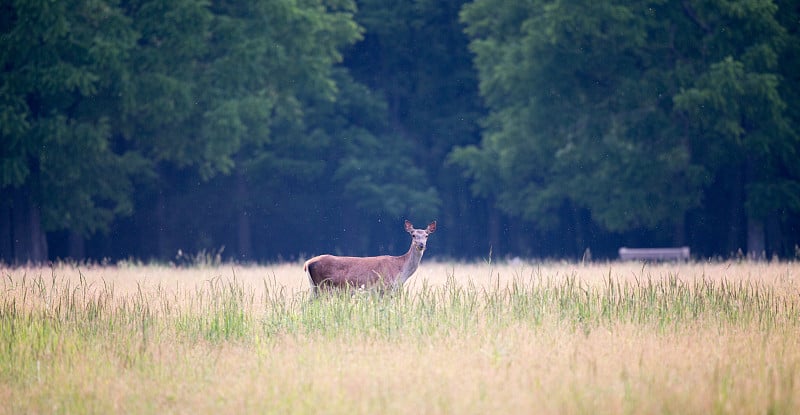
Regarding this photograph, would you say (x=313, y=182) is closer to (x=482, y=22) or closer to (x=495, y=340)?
(x=482, y=22)

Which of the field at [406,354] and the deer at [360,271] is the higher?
the deer at [360,271]

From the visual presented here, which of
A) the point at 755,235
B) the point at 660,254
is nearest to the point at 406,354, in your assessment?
the point at 660,254

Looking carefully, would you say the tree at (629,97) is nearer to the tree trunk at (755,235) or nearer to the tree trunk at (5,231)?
the tree trunk at (755,235)

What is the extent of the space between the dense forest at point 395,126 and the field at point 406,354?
39.7 feet

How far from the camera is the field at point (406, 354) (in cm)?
812

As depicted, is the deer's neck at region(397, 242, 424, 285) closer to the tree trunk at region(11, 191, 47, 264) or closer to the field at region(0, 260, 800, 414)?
the field at region(0, 260, 800, 414)

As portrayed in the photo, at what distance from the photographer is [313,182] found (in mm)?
39906

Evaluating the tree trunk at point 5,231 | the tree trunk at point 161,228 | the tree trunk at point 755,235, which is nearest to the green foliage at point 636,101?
the tree trunk at point 755,235

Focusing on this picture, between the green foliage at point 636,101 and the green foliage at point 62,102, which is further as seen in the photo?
the green foliage at point 636,101

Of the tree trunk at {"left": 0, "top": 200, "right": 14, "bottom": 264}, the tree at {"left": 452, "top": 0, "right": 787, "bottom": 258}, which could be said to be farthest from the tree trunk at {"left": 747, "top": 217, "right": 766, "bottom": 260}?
the tree trunk at {"left": 0, "top": 200, "right": 14, "bottom": 264}

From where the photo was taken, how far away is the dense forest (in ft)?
88.9

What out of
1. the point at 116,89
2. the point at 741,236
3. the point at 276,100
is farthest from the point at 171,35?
the point at 741,236

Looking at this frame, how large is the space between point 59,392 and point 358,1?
3351 cm

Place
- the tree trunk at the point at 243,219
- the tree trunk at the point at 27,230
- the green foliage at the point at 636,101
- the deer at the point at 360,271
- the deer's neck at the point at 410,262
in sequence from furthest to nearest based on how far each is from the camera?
the tree trunk at the point at 243,219 < the tree trunk at the point at 27,230 < the green foliage at the point at 636,101 < the deer's neck at the point at 410,262 < the deer at the point at 360,271
